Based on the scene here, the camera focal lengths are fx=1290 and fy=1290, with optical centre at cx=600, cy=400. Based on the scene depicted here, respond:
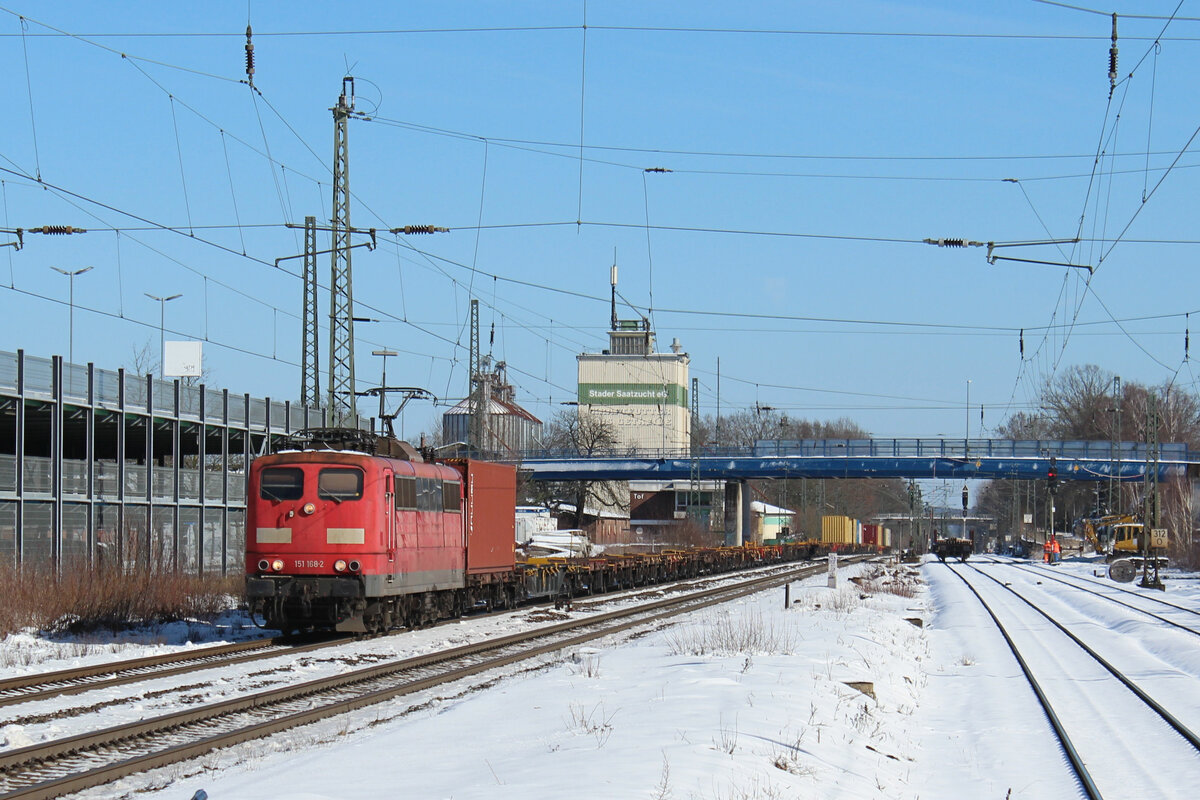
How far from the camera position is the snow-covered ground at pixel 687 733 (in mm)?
9609

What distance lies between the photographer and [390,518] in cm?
2217

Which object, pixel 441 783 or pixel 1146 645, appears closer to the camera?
pixel 441 783

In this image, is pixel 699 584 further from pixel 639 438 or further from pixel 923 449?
pixel 639 438

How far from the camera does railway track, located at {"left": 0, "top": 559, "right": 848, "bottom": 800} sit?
1040 cm

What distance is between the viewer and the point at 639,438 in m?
114

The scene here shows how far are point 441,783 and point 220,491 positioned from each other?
33.8m

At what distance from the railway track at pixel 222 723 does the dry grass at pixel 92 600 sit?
23.3 ft

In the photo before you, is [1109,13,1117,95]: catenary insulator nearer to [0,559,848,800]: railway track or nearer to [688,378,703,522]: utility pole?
[0,559,848,800]: railway track

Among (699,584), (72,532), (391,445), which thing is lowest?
(699,584)

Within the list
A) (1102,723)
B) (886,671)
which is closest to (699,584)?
(886,671)

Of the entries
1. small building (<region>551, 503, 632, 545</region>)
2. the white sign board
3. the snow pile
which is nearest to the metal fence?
the white sign board

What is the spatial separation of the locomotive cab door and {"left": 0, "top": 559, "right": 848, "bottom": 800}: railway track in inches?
88.9

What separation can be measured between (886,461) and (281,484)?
6313cm

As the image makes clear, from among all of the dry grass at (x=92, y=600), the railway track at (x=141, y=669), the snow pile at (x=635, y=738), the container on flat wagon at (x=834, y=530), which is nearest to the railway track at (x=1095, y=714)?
the snow pile at (x=635, y=738)
